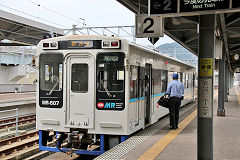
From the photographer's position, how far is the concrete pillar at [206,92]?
480cm

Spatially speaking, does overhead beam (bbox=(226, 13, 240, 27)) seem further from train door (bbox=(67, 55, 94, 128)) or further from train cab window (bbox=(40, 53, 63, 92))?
train cab window (bbox=(40, 53, 63, 92))

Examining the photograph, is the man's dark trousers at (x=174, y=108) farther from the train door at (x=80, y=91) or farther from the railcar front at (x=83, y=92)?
the train door at (x=80, y=91)

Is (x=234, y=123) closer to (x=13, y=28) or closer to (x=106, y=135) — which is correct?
(x=106, y=135)

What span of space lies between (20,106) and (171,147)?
42.8 ft

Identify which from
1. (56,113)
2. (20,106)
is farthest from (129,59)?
(20,106)

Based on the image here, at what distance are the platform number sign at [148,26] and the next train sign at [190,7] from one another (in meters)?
2.72

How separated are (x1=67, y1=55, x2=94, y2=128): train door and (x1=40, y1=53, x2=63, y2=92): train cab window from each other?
0.86 ft

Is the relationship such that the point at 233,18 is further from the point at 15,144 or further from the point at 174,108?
the point at 15,144

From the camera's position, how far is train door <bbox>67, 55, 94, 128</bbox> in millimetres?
6977

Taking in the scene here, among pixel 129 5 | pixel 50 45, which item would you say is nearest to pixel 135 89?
pixel 50 45

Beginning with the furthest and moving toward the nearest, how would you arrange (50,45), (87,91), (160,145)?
(50,45), (87,91), (160,145)

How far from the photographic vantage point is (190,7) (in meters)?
4.21

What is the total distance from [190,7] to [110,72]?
3093 millimetres

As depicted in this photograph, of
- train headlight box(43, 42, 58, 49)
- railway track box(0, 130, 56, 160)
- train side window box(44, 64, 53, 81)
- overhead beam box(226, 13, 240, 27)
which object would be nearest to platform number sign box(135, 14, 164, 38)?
train headlight box(43, 42, 58, 49)
